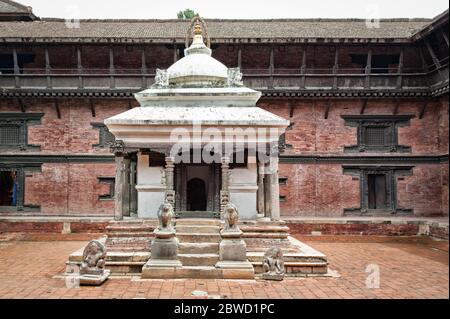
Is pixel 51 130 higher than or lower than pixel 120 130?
higher

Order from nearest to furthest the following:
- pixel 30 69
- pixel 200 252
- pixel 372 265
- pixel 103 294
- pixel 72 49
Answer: pixel 103 294 → pixel 200 252 → pixel 372 265 → pixel 30 69 → pixel 72 49

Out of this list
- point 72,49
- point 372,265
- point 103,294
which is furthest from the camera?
point 72,49

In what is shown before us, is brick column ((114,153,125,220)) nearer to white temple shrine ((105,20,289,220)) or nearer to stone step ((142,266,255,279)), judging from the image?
white temple shrine ((105,20,289,220))

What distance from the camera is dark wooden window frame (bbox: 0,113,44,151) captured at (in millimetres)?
22266

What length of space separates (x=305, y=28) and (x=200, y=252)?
17.1m

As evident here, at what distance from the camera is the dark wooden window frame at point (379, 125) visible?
72.9 feet

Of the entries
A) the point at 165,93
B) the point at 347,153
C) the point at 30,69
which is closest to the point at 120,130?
the point at 165,93

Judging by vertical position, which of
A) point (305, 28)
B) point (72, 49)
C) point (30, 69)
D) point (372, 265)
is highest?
point (305, 28)

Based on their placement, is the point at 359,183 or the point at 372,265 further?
the point at 359,183

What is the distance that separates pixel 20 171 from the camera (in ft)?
73.1

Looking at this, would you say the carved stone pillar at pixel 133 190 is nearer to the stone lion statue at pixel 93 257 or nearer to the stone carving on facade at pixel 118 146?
the stone carving on facade at pixel 118 146

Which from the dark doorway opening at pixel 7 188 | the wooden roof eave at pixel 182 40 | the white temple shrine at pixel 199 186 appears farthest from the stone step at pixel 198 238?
the dark doorway opening at pixel 7 188

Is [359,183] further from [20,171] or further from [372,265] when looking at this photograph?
[20,171]

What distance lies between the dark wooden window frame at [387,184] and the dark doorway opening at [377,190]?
0.21 meters
